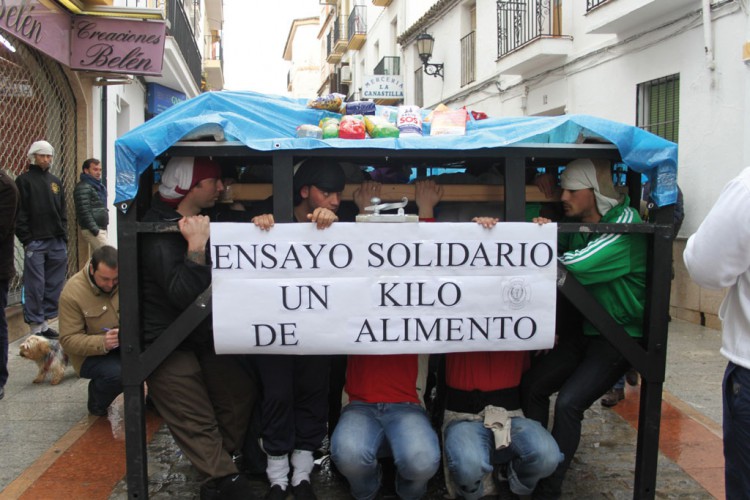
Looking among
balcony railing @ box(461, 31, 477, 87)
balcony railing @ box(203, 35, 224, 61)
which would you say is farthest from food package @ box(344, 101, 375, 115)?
balcony railing @ box(203, 35, 224, 61)

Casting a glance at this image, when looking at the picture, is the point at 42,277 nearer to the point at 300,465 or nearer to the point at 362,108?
the point at 300,465

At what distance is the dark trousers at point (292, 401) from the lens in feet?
11.5

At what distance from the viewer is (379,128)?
11.0 ft

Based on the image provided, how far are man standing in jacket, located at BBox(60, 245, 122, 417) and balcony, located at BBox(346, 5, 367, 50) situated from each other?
2621cm

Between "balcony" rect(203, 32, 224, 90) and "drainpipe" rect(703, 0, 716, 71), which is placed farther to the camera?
"balcony" rect(203, 32, 224, 90)

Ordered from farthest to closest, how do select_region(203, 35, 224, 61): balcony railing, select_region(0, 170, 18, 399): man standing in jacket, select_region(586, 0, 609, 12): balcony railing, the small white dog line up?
select_region(203, 35, 224, 61): balcony railing → select_region(586, 0, 609, 12): balcony railing → the small white dog → select_region(0, 170, 18, 399): man standing in jacket

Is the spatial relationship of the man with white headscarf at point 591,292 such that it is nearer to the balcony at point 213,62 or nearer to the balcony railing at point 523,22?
the balcony railing at point 523,22

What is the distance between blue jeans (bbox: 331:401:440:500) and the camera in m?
3.30

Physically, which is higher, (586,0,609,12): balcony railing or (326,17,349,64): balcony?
(326,17,349,64): balcony


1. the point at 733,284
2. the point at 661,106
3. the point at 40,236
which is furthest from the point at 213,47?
the point at 733,284

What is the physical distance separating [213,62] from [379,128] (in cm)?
2587

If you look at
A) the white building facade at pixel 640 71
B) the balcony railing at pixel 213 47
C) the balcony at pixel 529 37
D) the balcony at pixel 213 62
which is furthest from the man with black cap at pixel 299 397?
the balcony railing at pixel 213 47

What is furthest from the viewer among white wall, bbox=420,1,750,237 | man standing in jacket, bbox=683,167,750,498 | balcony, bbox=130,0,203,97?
balcony, bbox=130,0,203,97

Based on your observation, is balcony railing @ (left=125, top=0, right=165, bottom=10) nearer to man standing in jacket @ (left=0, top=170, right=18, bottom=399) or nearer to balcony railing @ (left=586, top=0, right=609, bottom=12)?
man standing in jacket @ (left=0, top=170, right=18, bottom=399)
